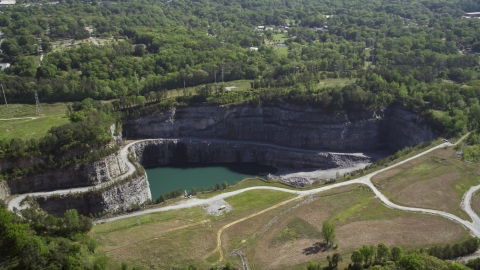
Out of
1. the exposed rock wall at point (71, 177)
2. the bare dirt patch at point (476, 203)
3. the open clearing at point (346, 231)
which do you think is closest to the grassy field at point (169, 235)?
the open clearing at point (346, 231)

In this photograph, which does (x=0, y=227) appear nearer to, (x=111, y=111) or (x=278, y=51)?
(x=111, y=111)

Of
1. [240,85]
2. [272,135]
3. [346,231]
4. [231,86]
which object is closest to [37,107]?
[231,86]

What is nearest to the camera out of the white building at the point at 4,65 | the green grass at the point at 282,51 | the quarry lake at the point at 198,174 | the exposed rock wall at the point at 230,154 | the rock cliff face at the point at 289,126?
the quarry lake at the point at 198,174

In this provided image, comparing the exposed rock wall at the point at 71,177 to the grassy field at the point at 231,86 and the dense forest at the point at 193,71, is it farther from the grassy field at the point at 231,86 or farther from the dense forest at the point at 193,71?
the grassy field at the point at 231,86

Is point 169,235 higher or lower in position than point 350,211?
higher

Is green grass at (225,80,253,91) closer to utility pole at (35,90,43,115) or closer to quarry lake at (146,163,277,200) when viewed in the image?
quarry lake at (146,163,277,200)

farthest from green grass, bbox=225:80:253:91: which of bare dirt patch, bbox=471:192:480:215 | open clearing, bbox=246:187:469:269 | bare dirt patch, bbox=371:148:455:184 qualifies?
bare dirt patch, bbox=471:192:480:215

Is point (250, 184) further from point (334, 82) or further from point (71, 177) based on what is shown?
point (334, 82)
